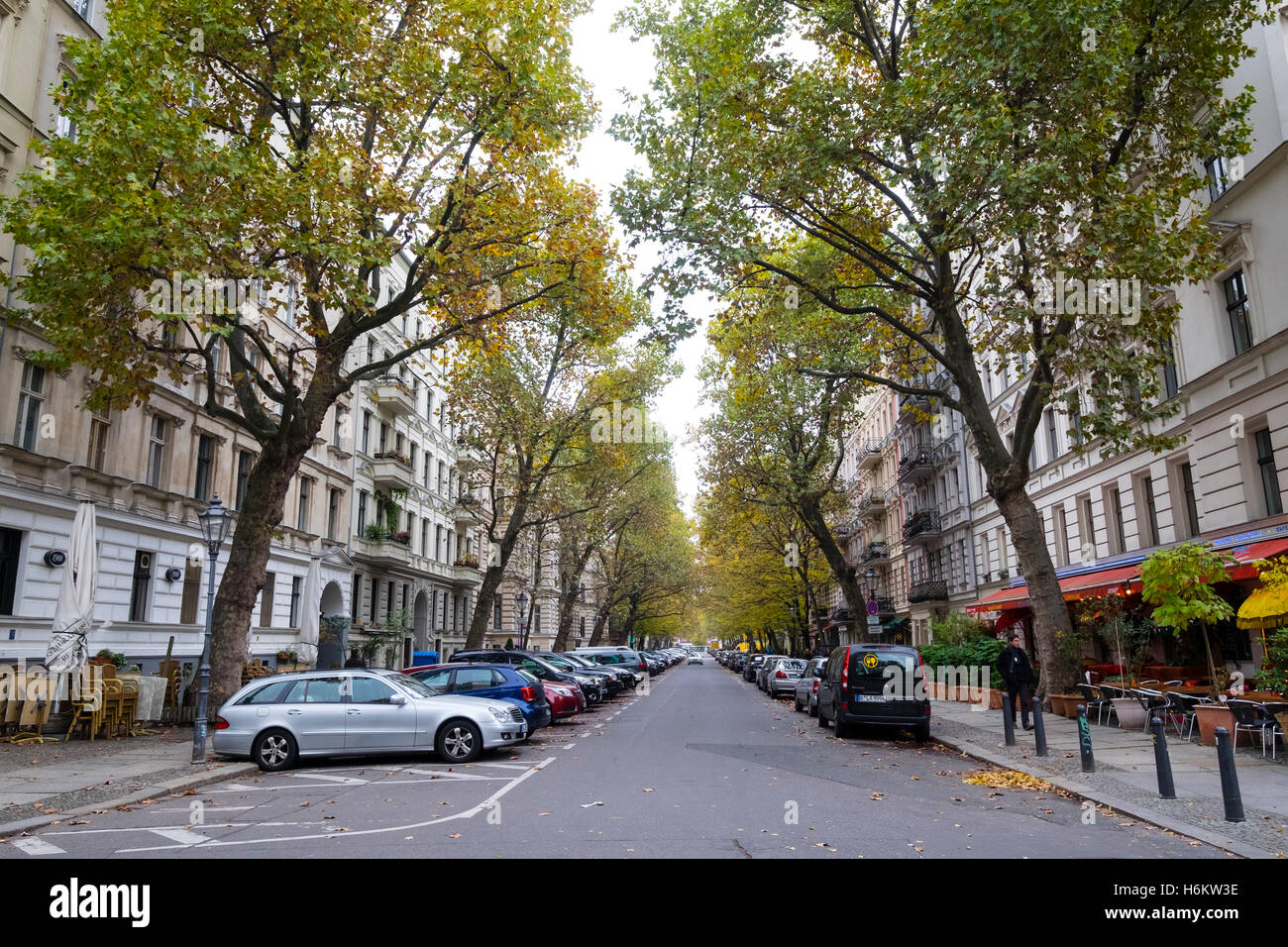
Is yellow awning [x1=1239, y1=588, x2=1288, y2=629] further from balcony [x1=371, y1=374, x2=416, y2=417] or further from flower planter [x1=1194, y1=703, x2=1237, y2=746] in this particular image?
balcony [x1=371, y1=374, x2=416, y2=417]

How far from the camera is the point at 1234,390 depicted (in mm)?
17484

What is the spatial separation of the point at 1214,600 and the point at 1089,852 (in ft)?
28.8

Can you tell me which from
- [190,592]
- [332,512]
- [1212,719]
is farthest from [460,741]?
[332,512]

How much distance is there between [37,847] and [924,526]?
3847 cm

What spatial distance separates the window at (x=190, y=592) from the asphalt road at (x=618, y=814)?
1224 cm

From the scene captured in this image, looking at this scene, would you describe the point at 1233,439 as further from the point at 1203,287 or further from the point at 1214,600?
the point at 1214,600

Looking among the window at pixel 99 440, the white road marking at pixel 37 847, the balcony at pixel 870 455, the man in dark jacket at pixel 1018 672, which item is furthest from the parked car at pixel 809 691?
the balcony at pixel 870 455

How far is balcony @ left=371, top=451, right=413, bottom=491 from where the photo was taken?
36469 mm

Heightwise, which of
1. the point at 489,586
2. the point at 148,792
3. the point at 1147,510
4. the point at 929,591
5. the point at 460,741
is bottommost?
the point at 148,792

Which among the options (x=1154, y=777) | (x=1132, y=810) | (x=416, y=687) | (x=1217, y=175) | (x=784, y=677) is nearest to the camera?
(x=1132, y=810)

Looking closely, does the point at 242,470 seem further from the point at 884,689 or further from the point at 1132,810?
the point at 1132,810

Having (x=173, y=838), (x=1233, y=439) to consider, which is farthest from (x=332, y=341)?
(x=1233, y=439)

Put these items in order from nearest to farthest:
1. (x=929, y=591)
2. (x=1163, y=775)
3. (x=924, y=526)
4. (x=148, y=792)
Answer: (x=1163, y=775), (x=148, y=792), (x=929, y=591), (x=924, y=526)

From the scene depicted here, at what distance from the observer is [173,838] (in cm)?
787
